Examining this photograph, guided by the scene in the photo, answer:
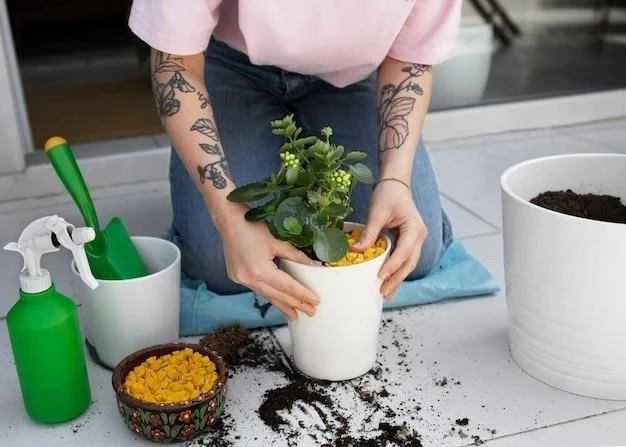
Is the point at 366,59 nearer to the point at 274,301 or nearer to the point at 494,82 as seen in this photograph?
the point at 274,301

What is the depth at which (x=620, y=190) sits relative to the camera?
0.95 m

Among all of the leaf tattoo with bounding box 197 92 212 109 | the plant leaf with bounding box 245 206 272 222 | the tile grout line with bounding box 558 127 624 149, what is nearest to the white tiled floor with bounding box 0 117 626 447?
the plant leaf with bounding box 245 206 272 222

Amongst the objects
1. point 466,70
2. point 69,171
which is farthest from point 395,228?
point 466,70

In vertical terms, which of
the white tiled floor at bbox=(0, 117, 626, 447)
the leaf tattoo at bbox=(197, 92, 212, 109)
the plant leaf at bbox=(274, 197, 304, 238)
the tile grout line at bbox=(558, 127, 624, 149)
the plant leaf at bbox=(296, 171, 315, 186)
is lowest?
the tile grout line at bbox=(558, 127, 624, 149)

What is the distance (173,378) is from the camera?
829 mm

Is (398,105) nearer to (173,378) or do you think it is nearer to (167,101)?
(167,101)

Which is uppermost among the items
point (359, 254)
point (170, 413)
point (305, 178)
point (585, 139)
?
point (305, 178)

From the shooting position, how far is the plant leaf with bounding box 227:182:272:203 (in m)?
0.82

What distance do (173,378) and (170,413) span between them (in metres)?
0.05

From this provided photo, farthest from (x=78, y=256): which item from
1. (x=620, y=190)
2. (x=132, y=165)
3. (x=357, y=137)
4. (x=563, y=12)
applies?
(x=563, y=12)

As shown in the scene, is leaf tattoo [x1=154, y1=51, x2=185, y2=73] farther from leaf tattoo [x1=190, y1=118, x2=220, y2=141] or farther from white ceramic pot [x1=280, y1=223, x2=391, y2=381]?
white ceramic pot [x1=280, y1=223, x2=391, y2=381]

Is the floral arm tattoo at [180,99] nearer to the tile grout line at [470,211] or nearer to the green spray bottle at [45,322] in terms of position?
the green spray bottle at [45,322]

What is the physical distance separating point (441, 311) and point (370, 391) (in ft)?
0.80

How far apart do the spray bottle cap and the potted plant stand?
0.57 ft
